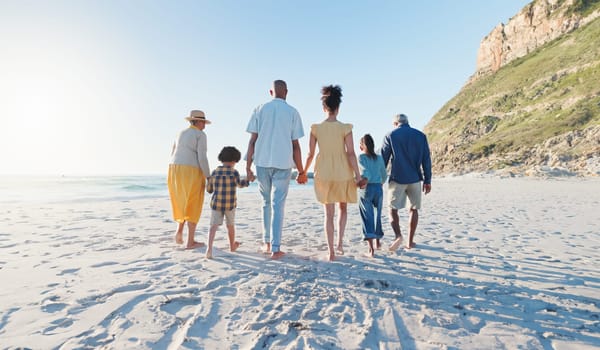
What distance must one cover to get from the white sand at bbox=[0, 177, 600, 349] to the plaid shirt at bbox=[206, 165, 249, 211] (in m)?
0.75

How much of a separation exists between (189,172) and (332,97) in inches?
98.1

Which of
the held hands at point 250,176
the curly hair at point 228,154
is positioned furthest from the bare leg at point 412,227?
the curly hair at point 228,154

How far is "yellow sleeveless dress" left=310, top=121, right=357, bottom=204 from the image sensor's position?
159 inches

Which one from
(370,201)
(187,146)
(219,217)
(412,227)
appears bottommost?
(412,227)

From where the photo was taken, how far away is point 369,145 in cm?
449

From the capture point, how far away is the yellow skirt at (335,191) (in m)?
4.04

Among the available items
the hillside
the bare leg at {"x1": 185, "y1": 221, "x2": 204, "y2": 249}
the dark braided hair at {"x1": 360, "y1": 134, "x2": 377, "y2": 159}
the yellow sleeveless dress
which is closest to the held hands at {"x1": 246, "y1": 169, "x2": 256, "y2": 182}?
the yellow sleeveless dress

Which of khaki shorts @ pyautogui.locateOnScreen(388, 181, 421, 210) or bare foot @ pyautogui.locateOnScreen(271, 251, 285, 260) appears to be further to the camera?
khaki shorts @ pyautogui.locateOnScreen(388, 181, 421, 210)

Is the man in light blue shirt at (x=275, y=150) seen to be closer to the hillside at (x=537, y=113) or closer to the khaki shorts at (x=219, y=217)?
the khaki shorts at (x=219, y=217)

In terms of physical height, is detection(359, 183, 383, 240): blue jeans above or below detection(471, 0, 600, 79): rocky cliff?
below

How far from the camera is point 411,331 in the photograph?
7.17 ft

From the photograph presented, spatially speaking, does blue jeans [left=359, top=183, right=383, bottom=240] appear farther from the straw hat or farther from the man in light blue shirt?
the straw hat

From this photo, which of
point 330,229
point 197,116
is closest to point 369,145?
point 330,229

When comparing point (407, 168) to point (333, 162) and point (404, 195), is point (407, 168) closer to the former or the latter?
point (404, 195)
